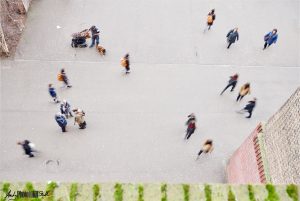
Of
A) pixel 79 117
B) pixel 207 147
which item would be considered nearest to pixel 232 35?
pixel 207 147

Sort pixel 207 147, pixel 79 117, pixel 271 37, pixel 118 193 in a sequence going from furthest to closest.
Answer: pixel 271 37, pixel 79 117, pixel 207 147, pixel 118 193

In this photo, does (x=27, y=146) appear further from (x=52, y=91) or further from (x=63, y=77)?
(x=63, y=77)

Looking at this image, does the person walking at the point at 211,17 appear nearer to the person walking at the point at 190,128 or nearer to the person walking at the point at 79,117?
the person walking at the point at 190,128

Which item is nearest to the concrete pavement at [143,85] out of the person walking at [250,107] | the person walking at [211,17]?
the person walking at [250,107]

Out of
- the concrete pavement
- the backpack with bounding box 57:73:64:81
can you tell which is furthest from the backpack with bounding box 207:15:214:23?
the backpack with bounding box 57:73:64:81

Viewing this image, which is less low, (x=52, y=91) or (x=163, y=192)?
(x=52, y=91)

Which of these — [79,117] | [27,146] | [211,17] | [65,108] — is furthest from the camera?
[211,17]

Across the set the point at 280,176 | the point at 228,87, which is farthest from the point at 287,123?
the point at 228,87

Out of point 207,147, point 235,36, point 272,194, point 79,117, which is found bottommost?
point 272,194
